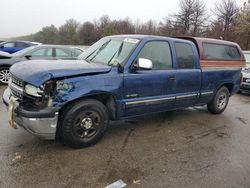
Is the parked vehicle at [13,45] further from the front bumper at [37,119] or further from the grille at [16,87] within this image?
the front bumper at [37,119]

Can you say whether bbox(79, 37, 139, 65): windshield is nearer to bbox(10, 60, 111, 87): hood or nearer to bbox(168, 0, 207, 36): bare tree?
bbox(10, 60, 111, 87): hood

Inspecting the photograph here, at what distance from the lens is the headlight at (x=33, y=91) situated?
3.77 metres

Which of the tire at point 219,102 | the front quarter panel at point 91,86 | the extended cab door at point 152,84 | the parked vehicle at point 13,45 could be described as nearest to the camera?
the front quarter panel at point 91,86

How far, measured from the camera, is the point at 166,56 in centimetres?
524

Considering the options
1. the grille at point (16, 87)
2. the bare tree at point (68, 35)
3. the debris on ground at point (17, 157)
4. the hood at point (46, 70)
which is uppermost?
the bare tree at point (68, 35)

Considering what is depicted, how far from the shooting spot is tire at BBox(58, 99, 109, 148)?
4.03 meters

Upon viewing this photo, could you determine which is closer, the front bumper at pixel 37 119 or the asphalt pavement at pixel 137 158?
the asphalt pavement at pixel 137 158

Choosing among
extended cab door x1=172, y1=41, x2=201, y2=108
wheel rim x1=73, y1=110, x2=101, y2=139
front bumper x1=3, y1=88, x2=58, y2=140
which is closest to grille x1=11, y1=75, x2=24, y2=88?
front bumper x1=3, y1=88, x2=58, y2=140

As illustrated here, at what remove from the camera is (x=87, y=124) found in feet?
14.0

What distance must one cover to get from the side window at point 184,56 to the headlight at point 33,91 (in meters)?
2.85

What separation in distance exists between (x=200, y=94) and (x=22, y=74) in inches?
152

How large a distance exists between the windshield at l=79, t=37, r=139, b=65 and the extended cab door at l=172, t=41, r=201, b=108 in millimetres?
1112

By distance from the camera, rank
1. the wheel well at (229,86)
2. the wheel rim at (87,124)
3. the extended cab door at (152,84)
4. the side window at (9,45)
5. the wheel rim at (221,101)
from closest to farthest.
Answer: the wheel rim at (87,124) → the extended cab door at (152,84) → the wheel rim at (221,101) → the wheel well at (229,86) → the side window at (9,45)

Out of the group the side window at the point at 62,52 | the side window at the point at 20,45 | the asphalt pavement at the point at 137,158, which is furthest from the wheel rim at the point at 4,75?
the side window at the point at 20,45
